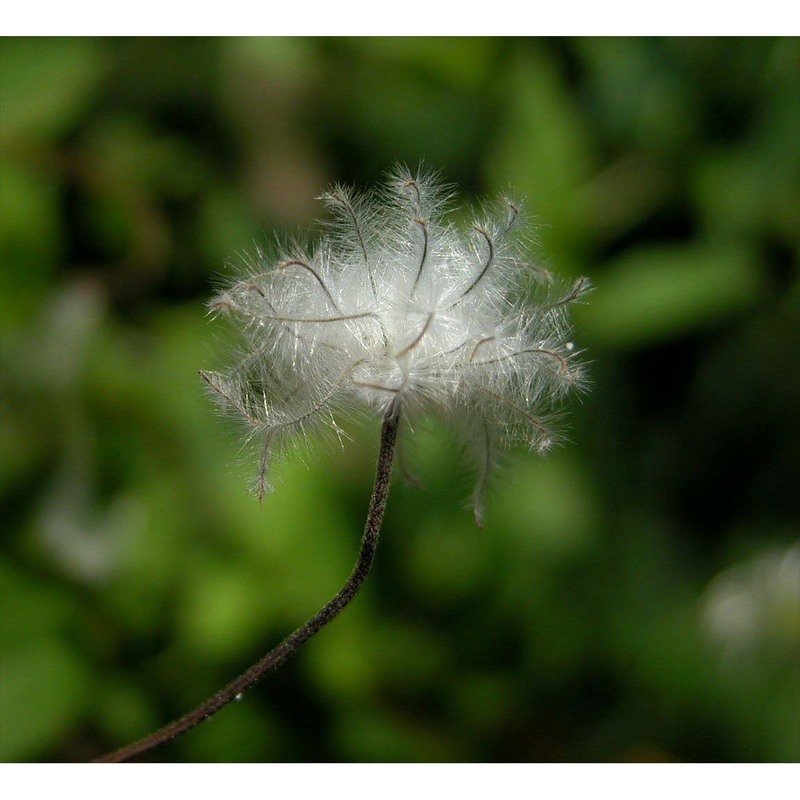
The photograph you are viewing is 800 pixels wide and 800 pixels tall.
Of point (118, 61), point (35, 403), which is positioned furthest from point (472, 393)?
point (118, 61)

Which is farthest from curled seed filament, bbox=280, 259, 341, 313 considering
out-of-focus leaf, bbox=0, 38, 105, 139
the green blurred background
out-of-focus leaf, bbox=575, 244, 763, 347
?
out-of-focus leaf, bbox=0, 38, 105, 139

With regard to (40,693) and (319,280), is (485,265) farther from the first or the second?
(40,693)

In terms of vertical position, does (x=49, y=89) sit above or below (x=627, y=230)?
above

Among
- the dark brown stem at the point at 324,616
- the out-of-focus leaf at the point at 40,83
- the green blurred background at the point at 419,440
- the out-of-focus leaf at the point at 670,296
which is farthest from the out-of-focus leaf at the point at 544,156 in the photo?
the dark brown stem at the point at 324,616

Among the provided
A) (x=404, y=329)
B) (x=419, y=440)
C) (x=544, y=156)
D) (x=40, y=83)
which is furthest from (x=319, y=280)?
(x=40, y=83)

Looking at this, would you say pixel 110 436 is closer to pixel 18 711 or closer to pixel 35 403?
pixel 35 403
